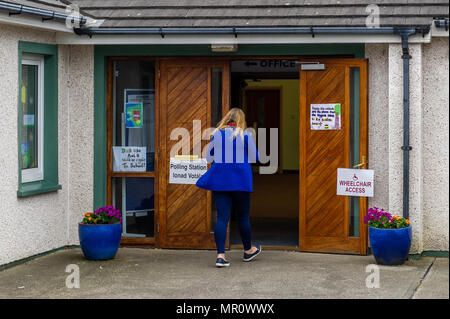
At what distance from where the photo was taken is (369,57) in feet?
31.1

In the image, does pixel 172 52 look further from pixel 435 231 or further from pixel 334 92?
pixel 435 231

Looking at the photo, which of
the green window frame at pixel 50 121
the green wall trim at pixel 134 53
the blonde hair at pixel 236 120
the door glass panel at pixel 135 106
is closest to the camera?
the blonde hair at pixel 236 120

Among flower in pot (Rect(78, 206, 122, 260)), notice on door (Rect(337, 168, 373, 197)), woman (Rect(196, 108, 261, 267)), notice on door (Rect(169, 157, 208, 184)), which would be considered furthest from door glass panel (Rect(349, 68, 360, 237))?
flower in pot (Rect(78, 206, 122, 260))

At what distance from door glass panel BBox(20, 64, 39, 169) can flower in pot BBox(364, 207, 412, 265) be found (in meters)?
4.10

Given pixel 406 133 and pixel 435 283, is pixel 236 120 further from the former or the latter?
pixel 435 283

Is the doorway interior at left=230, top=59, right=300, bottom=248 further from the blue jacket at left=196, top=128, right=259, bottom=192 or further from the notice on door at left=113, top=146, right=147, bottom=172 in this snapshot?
the blue jacket at left=196, top=128, right=259, bottom=192

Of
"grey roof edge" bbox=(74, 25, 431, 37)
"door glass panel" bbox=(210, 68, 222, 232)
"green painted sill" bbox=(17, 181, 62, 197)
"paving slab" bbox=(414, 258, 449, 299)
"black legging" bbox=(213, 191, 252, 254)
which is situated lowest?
"paving slab" bbox=(414, 258, 449, 299)

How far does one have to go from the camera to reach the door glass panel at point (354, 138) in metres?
9.51

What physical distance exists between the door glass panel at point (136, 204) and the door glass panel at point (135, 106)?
0.25 metres

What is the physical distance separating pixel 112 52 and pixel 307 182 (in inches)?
116

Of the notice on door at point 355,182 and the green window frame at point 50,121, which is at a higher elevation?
the green window frame at point 50,121

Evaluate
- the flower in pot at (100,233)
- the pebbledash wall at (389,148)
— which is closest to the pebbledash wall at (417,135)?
the pebbledash wall at (389,148)

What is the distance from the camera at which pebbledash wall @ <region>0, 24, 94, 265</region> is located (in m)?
8.82

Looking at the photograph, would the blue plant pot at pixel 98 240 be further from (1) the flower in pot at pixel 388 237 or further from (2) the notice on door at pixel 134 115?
(1) the flower in pot at pixel 388 237
